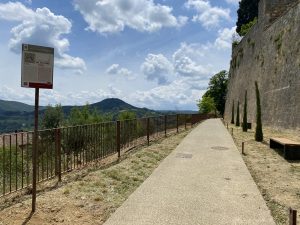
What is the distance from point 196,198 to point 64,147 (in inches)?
170

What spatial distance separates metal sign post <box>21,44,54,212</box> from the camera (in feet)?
19.8

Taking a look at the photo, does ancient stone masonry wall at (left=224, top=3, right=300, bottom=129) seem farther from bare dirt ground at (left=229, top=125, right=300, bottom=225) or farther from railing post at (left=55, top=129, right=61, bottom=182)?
railing post at (left=55, top=129, right=61, bottom=182)

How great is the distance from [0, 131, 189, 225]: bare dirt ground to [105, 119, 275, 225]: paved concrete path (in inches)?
11.1

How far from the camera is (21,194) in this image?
282 inches

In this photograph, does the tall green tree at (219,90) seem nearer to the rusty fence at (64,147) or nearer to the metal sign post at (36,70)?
the rusty fence at (64,147)

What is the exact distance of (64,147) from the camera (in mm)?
9797

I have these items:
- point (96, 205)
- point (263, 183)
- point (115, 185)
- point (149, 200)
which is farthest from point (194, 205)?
point (263, 183)

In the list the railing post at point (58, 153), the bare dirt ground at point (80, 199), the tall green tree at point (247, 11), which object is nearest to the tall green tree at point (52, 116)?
the tall green tree at point (247, 11)

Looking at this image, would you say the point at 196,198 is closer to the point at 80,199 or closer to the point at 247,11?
the point at 80,199

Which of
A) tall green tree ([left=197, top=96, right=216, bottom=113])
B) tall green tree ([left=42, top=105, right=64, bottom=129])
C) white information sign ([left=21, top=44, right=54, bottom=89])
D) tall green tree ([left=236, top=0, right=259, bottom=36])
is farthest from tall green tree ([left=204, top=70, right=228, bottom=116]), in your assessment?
white information sign ([left=21, top=44, right=54, bottom=89])

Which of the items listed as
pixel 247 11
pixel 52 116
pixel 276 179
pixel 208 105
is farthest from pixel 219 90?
pixel 276 179

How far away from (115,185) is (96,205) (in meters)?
1.58

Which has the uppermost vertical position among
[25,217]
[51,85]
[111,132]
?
[51,85]

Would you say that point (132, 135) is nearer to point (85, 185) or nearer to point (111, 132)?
point (111, 132)
